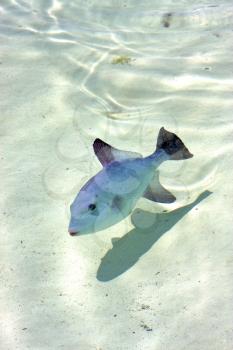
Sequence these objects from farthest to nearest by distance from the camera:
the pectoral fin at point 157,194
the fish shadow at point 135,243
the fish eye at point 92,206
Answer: the pectoral fin at point 157,194
the fish shadow at point 135,243
the fish eye at point 92,206

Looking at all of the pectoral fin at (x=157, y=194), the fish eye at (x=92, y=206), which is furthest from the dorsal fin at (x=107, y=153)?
the fish eye at (x=92, y=206)

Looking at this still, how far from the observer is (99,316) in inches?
103

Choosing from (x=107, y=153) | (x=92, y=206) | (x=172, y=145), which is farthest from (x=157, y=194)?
(x=92, y=206)

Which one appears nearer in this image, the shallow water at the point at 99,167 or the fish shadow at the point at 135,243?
the shallow water at the point at 99,167

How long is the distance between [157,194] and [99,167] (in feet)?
2.22

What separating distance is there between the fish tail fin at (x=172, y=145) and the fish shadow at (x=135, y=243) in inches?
15.7

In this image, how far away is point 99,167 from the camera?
3.54 metres

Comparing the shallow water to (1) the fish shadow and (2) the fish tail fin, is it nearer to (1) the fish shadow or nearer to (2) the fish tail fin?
(1) the fish shadow

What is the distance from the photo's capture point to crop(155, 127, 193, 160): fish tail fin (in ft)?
10.0

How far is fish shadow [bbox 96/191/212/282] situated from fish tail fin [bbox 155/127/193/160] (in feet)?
1.31

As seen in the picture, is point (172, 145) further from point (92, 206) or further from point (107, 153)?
point (92, 206)

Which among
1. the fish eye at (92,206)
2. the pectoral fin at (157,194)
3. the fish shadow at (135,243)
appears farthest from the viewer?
the pectoral fin at (157,194)

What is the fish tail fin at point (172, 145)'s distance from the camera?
3.05m

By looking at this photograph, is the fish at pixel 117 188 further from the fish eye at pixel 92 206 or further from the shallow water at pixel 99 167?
the shallow water at pixel 99 167
